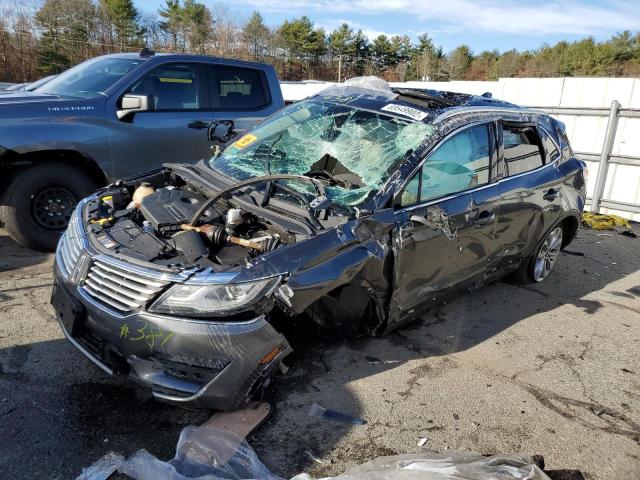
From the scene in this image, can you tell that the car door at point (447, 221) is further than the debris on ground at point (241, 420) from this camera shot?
Yes

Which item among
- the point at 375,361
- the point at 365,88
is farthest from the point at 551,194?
the point at 375,361

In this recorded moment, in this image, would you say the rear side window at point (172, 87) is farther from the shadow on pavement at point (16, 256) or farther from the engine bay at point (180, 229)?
the engine bay at point (180, 229)

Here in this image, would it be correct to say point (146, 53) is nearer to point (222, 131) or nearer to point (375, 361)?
point (222, 131)

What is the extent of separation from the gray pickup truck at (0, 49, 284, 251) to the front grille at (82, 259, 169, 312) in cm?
243

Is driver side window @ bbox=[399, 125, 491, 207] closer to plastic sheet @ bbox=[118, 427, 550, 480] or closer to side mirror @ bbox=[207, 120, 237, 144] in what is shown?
plastic sheet @ bbox=[118, 427, 550, 480]

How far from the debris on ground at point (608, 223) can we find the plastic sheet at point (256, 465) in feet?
21.5

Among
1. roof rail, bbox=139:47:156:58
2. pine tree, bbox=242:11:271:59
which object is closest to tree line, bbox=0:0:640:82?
pine tree, bbox=242:11:271:59

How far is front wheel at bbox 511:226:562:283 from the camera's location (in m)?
4.95

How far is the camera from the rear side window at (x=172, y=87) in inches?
212

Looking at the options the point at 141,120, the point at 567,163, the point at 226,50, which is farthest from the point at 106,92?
the point at 226,50

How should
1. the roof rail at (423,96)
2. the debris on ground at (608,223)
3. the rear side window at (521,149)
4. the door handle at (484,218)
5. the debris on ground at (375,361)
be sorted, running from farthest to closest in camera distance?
the debris on ground at (608,223)
the rear side window at (521,149)
the roof rail at (423,96)
the door handle at (484,218)
the debris on ground at (375,361)

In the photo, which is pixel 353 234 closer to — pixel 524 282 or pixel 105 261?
pixel 105 261

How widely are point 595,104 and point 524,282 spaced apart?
6367 millimetres

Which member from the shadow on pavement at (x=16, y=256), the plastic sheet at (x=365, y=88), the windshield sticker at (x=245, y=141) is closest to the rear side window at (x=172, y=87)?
the windshield sticker at (x=245, y=141)
